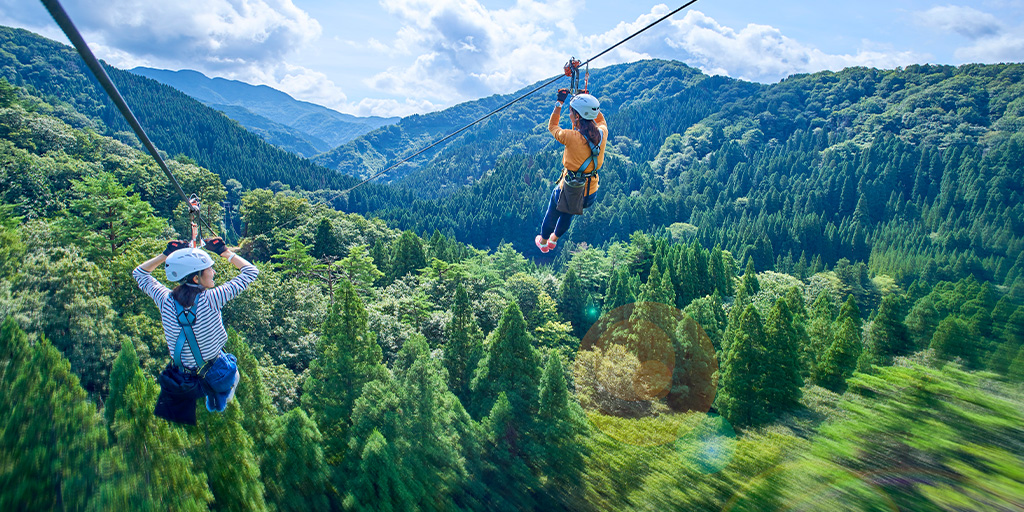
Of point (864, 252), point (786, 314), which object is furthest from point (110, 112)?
point (864, 252)

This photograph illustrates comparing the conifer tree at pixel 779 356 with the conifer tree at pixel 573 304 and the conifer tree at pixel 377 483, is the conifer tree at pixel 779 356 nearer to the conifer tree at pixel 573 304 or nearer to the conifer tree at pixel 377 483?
the conifer tree at pixel 377 483

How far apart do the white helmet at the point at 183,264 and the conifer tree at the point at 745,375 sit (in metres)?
20.8

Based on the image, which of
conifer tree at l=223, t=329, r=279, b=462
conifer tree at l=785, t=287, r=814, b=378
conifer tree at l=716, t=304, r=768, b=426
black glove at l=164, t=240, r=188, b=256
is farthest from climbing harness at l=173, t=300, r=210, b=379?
conifer tree at l=785, t=287, r=814, b=378

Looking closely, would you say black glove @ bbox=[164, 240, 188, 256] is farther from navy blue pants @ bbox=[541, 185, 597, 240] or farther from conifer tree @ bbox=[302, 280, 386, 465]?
conifer tree @ bbox=[302, 280, 386, 465]

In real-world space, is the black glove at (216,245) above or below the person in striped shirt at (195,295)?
above

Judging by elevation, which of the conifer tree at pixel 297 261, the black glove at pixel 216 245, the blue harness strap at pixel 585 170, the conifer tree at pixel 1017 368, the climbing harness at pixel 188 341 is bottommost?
the conifer tree at pixel 297 261

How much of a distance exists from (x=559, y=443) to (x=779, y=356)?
12129 millimetres

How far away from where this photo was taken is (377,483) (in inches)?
508

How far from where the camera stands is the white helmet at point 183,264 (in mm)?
4852

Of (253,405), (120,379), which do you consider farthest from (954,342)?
(253,405)

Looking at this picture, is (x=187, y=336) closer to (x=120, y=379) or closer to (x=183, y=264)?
(x=183, y=264)

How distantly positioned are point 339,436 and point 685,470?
11.7 metres

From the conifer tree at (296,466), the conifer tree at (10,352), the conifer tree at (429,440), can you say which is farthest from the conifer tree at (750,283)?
the conifer tree at (10,352)

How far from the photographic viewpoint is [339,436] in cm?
1575
